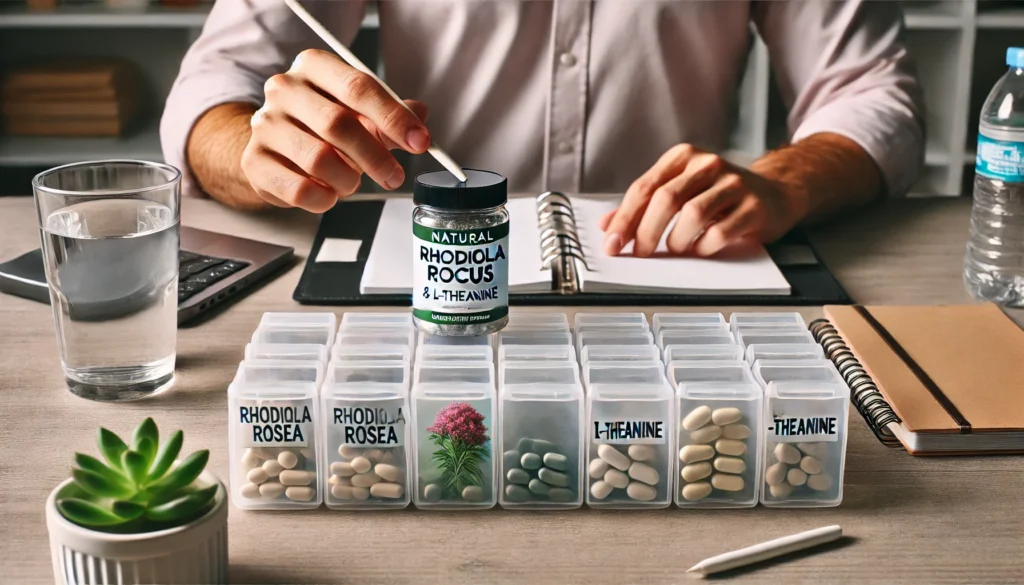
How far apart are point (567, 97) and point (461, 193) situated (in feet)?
3.03

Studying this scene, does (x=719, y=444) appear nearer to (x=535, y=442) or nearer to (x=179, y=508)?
(x=535, y=442)

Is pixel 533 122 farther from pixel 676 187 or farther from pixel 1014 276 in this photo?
pixel 1014 276

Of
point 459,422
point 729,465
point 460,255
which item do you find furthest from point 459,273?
→ point 729,465

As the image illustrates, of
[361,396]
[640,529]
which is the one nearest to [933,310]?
[640,529]

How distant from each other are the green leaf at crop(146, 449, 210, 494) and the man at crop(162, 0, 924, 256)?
0.64 meters

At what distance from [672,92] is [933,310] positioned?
81cm

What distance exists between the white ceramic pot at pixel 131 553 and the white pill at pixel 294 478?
11 cm

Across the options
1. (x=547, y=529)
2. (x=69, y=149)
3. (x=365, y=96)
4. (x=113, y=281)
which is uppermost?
(x=365, y=96)

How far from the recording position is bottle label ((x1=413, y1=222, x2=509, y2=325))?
788 millimetres

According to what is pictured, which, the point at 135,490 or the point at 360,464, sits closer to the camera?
the point at 135,490

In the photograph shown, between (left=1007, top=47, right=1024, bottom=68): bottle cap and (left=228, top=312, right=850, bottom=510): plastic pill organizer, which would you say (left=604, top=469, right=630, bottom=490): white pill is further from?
(left=1007, top=47, right=1024, bottom=68): bottle cap

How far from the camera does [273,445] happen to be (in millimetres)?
708

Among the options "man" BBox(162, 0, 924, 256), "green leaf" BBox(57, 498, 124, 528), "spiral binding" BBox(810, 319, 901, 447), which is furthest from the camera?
"man" BBox(162, 0, 924, 256)

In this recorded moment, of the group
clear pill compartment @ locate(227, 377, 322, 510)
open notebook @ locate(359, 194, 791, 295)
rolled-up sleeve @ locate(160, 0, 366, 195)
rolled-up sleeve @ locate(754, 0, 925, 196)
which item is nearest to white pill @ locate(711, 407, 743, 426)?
clear pill compartment @ locate(227, 377, 322, 510)
